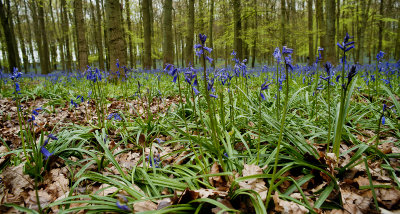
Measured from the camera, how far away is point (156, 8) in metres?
23.6

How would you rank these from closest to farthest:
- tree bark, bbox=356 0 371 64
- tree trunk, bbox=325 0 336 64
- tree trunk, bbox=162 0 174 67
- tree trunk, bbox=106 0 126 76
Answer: tree trunk, bbox=106 0 126 76 → tree trunk, bbox=162 0 174 67 → tree trunk, bbox=325 0 336 64 → tree bark, bbox=356 0 371 64

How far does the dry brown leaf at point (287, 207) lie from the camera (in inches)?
46.1

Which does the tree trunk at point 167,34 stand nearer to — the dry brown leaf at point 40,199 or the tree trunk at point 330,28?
the tree trunk at point 330,28

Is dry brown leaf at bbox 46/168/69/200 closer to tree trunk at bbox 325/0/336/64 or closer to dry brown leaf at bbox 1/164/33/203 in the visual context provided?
dry brown leaf at bbox 1/164/33/203

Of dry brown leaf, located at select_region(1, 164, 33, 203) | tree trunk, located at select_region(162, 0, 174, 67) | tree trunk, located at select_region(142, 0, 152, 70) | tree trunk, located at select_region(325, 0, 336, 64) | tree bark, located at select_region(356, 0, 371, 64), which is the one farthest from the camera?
tree bark, located at select_region(356, 0, 371, 64)

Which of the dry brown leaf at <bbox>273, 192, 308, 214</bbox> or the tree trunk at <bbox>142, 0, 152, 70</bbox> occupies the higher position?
the tree trunk at <bbox>142, 0, 152, 70</bbox>

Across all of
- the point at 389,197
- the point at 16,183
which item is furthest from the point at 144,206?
the point at 389,197

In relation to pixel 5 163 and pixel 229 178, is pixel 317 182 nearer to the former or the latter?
pixel 229 178

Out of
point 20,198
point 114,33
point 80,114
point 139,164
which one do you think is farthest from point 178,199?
point 114,33

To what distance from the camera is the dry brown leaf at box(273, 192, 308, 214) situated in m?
1.17

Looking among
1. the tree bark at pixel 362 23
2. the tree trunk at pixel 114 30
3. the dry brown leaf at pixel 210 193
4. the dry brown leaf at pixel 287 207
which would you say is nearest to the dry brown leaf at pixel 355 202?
the dry brown leaf at pixel 287 207

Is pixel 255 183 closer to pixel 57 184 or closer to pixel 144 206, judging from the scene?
pixel 144 206

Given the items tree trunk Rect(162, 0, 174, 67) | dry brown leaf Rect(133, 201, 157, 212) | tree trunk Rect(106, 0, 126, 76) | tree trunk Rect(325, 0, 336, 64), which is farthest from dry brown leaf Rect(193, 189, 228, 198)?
tree trunk Rect(325, 0, 336, 64)

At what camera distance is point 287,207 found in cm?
119
